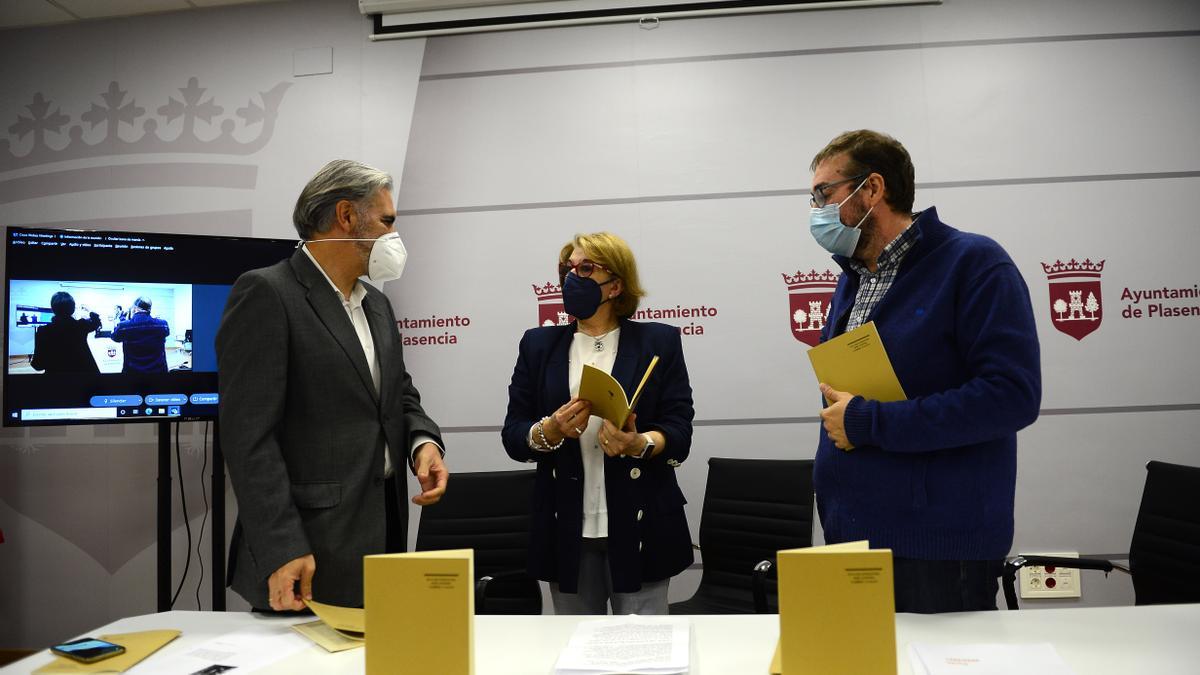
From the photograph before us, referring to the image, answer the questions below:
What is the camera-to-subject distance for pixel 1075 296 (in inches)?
134

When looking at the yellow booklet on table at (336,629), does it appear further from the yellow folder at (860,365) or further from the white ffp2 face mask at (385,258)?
the yellow folder at (860,365)

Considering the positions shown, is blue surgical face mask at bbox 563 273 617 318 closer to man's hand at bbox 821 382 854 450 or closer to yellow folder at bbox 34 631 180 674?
man's hand at bbox 821 382 854 450

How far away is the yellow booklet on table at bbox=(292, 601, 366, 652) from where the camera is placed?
147 cm

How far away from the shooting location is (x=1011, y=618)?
1.54 metres

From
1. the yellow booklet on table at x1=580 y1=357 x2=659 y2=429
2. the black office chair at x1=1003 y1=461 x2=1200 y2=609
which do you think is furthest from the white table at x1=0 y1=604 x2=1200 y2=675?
the black office chair at x1=1003 y1=461 x2=1200 y2=609

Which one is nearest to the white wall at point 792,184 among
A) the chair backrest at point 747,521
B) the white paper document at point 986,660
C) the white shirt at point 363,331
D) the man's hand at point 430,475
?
the chair backrest at point 747,521

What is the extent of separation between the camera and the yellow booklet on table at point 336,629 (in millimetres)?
1471

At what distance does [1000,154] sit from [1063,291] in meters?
0.69

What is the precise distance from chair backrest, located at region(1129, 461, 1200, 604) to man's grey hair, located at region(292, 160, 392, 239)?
105 inches

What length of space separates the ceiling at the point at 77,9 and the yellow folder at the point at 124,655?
328 centimetres

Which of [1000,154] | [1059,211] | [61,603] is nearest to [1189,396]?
[1059,211]

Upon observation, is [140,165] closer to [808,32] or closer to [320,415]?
[320,415]

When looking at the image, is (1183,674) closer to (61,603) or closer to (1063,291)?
(1063,291)

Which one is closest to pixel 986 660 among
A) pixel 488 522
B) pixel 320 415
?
pixel 320 415
